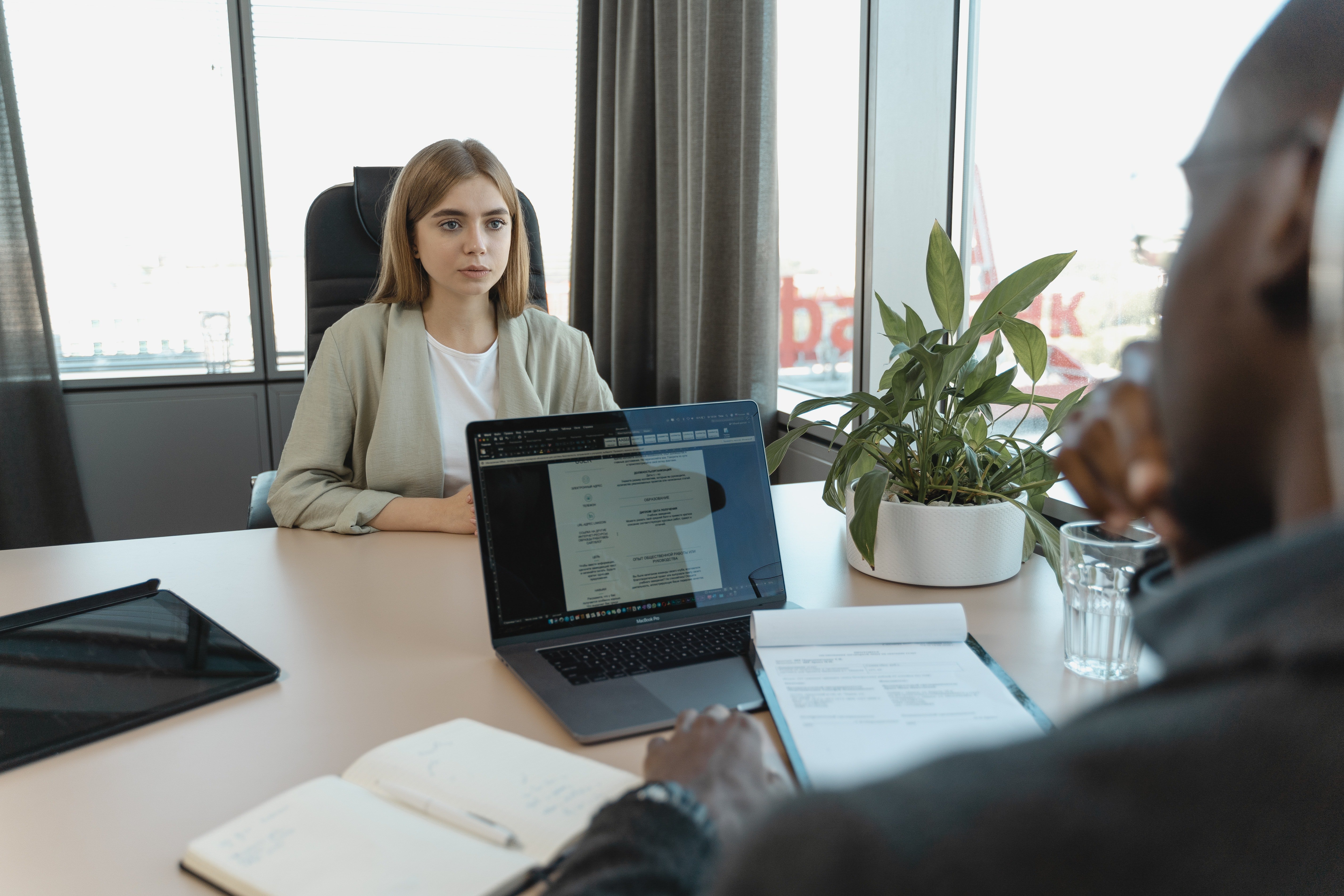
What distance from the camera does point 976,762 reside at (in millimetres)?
263

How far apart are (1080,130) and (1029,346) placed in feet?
2.09

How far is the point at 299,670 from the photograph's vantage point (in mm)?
848

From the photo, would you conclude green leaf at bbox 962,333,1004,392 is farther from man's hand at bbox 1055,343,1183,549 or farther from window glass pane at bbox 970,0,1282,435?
man's hand at bbox 1055,343,1183,549

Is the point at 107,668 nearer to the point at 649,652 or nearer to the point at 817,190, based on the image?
the point at 649,652

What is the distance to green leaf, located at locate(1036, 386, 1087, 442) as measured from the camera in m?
1.03

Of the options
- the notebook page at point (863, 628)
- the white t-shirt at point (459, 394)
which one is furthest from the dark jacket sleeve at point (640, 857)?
the white t-shirt at point (459, 394)

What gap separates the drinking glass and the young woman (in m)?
1.00

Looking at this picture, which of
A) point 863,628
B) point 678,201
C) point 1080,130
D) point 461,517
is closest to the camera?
point 863,628

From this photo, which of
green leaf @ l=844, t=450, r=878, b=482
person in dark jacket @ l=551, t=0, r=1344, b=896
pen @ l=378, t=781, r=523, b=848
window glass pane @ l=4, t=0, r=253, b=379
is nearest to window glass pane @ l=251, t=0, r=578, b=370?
window glass pane @ l=4, t=0, r=253, b=379

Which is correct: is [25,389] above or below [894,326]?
below

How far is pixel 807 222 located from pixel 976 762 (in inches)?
84.9

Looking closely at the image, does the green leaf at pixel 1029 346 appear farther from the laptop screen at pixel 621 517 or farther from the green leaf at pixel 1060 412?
the laptop screen at pixel 621 517

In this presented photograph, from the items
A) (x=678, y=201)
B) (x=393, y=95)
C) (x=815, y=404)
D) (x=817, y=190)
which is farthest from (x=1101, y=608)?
(x=393, y=95)

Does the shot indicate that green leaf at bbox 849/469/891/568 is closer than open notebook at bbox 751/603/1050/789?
No
